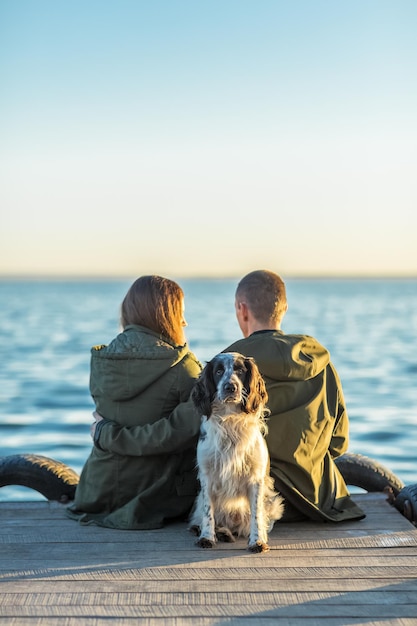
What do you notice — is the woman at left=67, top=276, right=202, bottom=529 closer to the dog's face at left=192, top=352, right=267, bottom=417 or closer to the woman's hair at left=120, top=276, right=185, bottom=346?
the woman's hair at left=120, top=276, right=185, bottom=346

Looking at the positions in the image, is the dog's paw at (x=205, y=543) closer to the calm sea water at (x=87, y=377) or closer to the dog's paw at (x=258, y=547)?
the dog's paw at (x=258, y=547)

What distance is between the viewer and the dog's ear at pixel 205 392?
5.05 metres

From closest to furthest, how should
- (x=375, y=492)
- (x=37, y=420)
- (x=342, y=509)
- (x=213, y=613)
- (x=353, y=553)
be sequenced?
(x=213, y=613) < (x=353, y=553) < (x=342, y=509) < (x=375, y=492) < (x=37, y=420)

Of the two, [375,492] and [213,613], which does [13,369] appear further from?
[213,613]

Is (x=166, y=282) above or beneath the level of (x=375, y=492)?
above

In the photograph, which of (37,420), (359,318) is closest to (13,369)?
(37,420)

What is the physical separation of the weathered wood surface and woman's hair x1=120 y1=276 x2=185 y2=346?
1263mm

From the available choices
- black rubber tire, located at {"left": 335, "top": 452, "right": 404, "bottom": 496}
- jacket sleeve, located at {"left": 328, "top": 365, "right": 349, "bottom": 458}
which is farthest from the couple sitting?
black rubber tire, located at {"left": 335, "top": 452, "right": 404, "bottom": 496}

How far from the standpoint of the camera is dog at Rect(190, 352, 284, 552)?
5047mm

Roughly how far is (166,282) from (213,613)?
2196 mm

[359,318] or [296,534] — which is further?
[359,318]

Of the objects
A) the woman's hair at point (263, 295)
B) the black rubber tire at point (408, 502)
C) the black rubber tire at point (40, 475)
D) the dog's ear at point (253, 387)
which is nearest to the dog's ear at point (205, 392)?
the dog's ear at point (253, 387)

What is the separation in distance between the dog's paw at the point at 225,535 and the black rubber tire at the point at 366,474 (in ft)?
5.70

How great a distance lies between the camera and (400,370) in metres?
29.0
